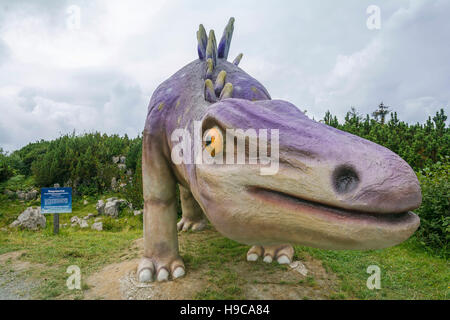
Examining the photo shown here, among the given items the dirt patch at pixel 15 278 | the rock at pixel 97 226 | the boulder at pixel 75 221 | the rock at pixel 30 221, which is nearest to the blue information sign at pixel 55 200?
the rock at pixel 97 226

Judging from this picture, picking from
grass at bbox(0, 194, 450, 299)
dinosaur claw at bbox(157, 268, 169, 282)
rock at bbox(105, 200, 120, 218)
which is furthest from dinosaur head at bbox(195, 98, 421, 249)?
rock at bbox(105, 200, 120, 218)

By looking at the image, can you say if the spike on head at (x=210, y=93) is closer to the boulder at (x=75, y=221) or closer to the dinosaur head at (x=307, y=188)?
the dinosaur head at (x=307, y=188)

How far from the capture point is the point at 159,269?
3.06 meters

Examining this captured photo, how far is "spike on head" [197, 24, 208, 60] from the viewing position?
3156mm

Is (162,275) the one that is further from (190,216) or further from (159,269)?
(190,216)

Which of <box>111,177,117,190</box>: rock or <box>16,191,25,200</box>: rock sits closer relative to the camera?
<box>16,191,25,200</box>: rock

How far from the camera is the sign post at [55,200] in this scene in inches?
259

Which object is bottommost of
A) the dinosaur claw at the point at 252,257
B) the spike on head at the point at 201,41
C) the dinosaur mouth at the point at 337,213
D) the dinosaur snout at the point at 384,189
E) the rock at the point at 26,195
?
the dinosaur claw at the point at 252,257

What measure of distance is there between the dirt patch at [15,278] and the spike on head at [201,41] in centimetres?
319

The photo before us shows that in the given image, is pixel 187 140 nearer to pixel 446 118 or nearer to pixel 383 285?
pixel 383 285

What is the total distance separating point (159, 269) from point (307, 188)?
2282 millimetres

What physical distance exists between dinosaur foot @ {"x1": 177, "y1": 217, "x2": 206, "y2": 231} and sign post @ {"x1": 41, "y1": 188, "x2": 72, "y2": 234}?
10.1ft

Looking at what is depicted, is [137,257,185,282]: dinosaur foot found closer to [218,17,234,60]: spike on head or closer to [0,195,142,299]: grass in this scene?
[0,195,142,299]: grass

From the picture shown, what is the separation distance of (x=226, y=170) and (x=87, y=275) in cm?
294
